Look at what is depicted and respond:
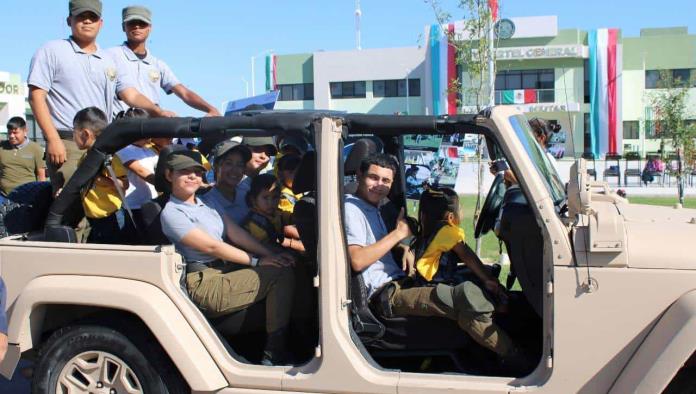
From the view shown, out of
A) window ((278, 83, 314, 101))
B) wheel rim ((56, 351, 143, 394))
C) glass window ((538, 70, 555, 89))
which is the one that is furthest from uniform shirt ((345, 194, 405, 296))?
window ((278, 83, 314, 101))

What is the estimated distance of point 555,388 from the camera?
330 cm

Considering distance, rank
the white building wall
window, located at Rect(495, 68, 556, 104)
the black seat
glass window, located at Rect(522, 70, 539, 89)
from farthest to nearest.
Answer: the white building wall
glass window, located at Rect(522, 70, 539, 89)
window, located at Rect(495, 68, 556, 104)
the black seat

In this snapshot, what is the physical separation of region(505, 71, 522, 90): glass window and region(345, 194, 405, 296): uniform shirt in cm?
4474

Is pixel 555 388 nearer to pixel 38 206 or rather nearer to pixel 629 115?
pixel 38 206

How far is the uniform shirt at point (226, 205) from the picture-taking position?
14.4 ft

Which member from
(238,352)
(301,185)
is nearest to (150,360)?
(238,352)

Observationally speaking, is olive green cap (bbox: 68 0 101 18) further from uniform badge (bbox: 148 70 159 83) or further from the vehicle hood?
the vehicle hood

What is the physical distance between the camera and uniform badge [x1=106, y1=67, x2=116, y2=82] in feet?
18.0

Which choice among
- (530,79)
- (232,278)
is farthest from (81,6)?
(530,79)

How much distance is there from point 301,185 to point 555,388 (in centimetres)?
167

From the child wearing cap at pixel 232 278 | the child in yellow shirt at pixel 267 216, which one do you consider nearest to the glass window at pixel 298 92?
the child in yellow shirt at pixel 267 216

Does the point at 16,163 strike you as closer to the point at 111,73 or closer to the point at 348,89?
the point at 111,73

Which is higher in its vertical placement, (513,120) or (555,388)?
(513,120)

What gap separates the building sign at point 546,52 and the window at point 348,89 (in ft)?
35.9
